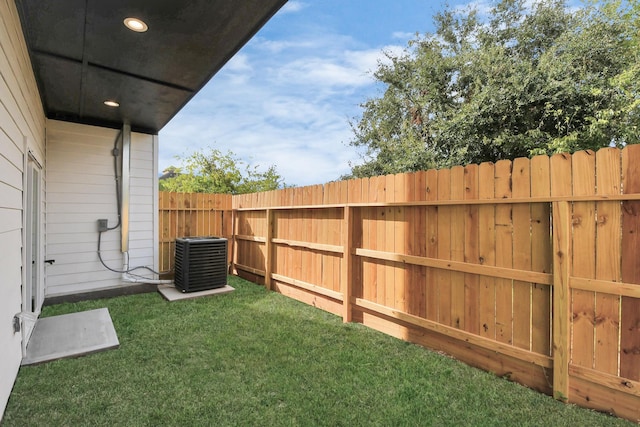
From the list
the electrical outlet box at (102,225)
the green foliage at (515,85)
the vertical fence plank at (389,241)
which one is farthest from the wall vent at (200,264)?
the green foliage at (515,85)

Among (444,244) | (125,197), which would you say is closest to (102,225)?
(125,197)

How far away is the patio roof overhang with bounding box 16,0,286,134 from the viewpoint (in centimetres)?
215

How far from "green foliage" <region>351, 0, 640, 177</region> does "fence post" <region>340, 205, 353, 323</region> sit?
22.7 feet

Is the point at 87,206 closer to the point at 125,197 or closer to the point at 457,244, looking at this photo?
the point at 125,197

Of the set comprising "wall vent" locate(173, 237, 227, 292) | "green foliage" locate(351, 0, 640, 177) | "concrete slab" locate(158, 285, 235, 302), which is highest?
"green foliage" locate(351, 0, 640, 177)

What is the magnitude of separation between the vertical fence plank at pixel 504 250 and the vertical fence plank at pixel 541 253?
15 cm

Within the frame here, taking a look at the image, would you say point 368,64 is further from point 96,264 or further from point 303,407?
point 303,407

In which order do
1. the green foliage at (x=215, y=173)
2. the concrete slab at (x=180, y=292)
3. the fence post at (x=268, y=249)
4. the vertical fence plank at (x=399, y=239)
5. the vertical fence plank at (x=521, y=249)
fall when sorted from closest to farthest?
the vertical fence plank at (x=521, y=249)
the vertical fence plank at (x=399, y=239)
the concrete slab at (x=180, y=292)
the fence post at (x=268, y=249)
the green foliage at (x=215, y=173)

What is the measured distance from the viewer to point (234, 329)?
3289 mm

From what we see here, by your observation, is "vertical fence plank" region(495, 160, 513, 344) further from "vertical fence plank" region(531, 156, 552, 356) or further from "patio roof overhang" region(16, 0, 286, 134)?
"patio roof overhang" region(16, 0, 286, 134)

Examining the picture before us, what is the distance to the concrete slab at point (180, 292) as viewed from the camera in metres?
4.46

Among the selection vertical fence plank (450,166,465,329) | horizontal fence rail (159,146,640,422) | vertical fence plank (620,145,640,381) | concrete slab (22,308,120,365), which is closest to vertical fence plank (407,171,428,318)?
horizontal fence rail (159,146,640,422)

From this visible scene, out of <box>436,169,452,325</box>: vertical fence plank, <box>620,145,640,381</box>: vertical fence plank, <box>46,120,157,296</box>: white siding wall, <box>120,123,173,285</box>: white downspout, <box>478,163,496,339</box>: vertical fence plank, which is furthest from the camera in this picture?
<box>120,123,173,285</box>: white downspout

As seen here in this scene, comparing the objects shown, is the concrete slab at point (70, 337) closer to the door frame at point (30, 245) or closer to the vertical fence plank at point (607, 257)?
the door frame at point (30, 245)
